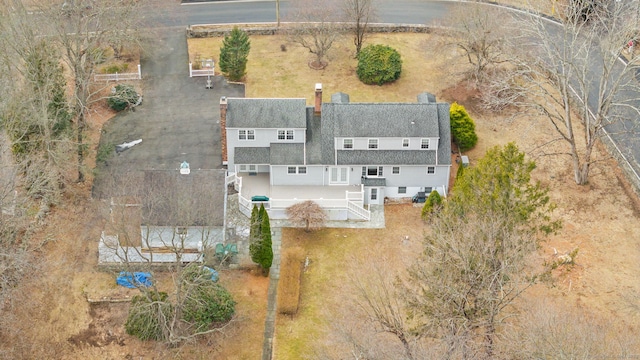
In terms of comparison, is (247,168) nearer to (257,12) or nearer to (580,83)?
(580,83)

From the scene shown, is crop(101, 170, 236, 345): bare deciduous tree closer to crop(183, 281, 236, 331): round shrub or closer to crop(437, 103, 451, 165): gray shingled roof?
crop(183, 281, 236, 331): round shrub

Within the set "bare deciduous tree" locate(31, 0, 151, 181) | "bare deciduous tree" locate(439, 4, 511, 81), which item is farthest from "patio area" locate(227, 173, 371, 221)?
"bare deciduous tree" locate(439, 4, 511, 81)

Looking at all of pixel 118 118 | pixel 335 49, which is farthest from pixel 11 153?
pixel 335 49

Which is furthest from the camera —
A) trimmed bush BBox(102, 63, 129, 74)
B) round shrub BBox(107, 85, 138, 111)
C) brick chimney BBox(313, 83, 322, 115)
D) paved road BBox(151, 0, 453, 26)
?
paved road BBox(151, 0, 453, 26)

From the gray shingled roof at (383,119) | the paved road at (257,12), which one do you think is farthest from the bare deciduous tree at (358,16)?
the gray shingled roof at (383,119)

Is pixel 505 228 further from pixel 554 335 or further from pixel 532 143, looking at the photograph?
pixel 532 143
